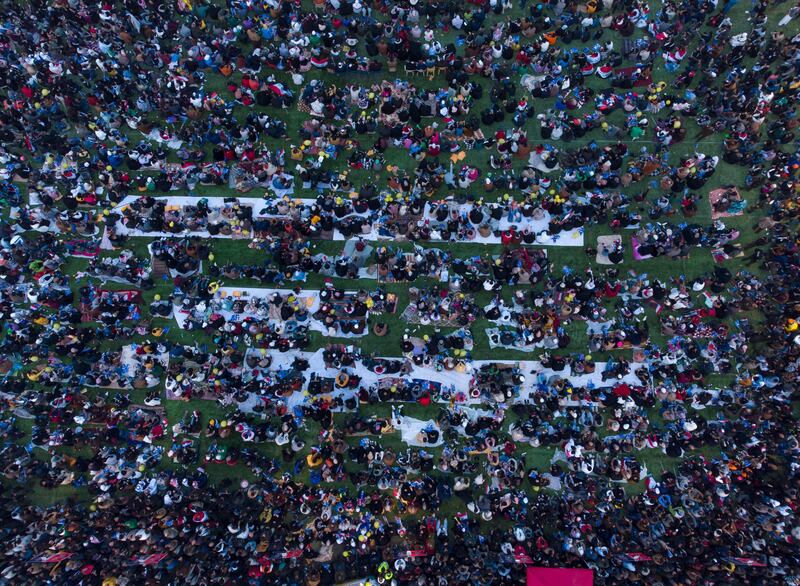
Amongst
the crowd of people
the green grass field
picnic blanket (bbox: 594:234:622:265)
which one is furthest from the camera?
picnic blanket (bbox: 594:234:622:265)

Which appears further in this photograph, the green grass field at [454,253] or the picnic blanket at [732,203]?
the picnic blanket at [732,203]

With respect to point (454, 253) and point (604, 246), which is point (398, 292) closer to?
point (454, 253)

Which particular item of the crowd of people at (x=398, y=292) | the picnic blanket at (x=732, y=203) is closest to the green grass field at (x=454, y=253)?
the crowd of people at (x=398, y=292)

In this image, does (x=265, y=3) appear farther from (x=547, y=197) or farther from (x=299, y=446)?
(x=299, y=446)

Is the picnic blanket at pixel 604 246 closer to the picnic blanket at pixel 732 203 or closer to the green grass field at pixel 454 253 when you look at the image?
the green grass field at pixel 454 253

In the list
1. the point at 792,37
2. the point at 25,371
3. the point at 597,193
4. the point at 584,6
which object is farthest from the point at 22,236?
the point at 792,37

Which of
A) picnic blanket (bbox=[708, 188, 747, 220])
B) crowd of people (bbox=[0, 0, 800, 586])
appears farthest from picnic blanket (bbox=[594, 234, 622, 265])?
picnic blanket (bbox=[708, 188, 747, 220])

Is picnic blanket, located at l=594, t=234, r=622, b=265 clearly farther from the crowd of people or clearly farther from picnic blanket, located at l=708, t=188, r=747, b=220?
picnic blanket, located at l=708, t=188, r=747, b=220

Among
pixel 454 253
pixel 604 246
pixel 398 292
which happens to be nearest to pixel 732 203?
pixel 604 246
